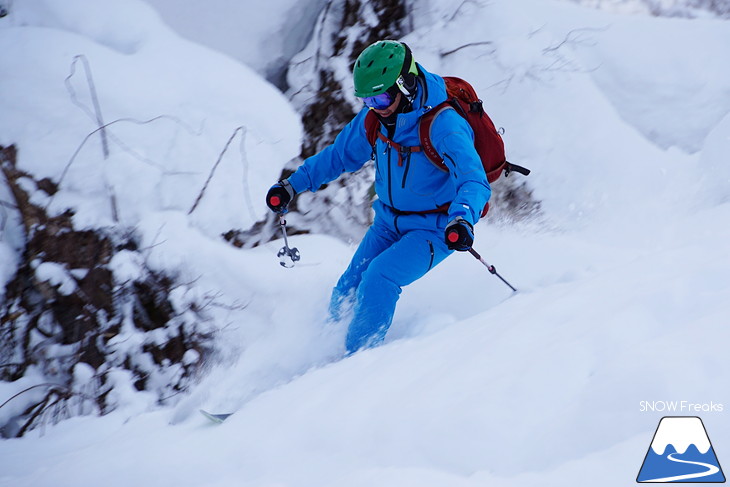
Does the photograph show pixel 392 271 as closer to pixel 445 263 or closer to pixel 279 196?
pixel 279 196

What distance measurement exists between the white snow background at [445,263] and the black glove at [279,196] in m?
0.92

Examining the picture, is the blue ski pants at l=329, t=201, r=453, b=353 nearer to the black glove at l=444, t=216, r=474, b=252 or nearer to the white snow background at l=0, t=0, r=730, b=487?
the white snow background at l=0, t=0, r=730, b=487

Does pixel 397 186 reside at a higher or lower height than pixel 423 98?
lower

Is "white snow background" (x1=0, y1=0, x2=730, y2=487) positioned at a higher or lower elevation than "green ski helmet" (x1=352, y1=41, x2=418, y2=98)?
lower

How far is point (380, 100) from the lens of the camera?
11.1 feet

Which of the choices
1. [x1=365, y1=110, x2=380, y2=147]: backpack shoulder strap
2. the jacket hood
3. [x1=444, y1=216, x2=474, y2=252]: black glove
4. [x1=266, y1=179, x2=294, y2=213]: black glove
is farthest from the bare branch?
[x1=444, y1=216, x2=474, y2=252]: black glove

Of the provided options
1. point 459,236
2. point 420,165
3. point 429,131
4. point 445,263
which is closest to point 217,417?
point 459,236

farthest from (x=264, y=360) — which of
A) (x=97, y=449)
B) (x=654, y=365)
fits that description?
(x=654, y=365)

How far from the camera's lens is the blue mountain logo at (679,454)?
1693mm

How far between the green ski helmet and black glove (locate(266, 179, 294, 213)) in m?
1.01

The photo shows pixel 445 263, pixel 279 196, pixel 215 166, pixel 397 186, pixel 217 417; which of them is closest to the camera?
pixel 217 417

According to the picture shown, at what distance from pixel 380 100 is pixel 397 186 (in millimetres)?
570

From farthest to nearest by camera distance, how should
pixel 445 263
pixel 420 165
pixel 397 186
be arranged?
pixel 445 263 < pixel 397 186 < pixel 420 165

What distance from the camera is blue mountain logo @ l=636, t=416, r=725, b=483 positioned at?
1.69m
